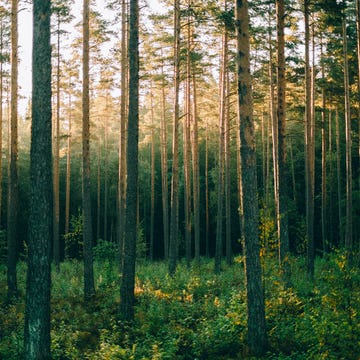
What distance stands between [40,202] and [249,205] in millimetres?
3887

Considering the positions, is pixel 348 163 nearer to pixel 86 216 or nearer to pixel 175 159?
pixel 175 159

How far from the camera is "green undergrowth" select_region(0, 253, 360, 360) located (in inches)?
293

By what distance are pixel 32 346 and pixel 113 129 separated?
36733 millimetres

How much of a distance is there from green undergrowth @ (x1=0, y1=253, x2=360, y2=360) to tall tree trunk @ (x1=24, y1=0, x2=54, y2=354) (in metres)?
1.35

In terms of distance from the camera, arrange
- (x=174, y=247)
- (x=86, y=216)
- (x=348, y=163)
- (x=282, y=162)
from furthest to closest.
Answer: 1. (x=348, y=163)
2. (x=174, y=247)
3. (x=86, y=216)
4. (x=282, y=162)

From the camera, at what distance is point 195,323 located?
9.71m

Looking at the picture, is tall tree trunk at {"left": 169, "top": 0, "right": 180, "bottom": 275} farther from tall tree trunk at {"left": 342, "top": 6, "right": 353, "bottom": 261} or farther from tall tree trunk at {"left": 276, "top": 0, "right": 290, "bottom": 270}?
tall tree trunk at {"left": 342, "top": 6, "right": 353, "bottom": 261}

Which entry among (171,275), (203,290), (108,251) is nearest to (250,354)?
(203,290)

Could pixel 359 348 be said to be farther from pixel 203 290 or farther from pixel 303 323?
pixel 203 290

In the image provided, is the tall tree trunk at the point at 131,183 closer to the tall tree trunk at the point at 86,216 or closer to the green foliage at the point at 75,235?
the tall tree trunk at the point at 86,216

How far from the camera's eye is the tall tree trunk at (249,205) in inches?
306

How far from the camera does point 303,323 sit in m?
8.41

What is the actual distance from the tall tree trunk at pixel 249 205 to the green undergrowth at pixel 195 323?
48 centimetres

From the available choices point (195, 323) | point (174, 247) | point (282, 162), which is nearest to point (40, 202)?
point (195, 323)
